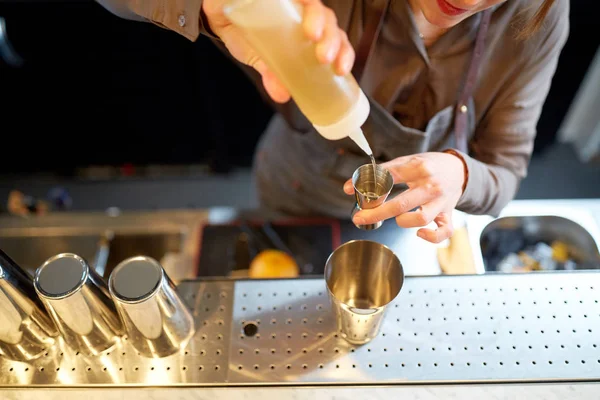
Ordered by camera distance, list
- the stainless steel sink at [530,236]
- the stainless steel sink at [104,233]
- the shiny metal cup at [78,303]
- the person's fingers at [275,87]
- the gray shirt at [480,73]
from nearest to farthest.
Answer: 1. the shiny metal cup at [78,303]
2. the person's fingers at [275,87]
3. the gray shirt at [480,73]
4. the stainless steel sink at [530,236]
5. the stainless steel sink at [104,233]

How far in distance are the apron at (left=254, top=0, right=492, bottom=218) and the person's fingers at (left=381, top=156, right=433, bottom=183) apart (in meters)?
0.28

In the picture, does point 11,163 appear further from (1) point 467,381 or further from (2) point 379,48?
(1) point 467,381

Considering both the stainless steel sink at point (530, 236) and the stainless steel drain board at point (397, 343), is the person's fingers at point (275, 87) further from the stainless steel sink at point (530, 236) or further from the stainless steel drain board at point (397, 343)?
the stainless steel sink at point (530, 236)

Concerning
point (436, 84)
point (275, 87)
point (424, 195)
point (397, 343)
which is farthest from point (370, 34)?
point (397, 343)

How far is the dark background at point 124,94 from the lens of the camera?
2510mm

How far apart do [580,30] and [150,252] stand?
2.38 meters

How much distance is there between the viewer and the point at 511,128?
4.63 feet

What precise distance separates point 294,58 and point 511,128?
0.79 m

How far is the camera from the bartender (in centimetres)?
112

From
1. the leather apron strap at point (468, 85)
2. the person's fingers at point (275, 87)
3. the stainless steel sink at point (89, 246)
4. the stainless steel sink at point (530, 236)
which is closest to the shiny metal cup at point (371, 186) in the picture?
the person's fingers at point (275, 87)

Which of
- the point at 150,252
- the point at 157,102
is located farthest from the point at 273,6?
the point at 157,102

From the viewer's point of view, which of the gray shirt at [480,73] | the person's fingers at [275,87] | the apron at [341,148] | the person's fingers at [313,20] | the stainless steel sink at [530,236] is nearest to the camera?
the person's fingers at [313,20]

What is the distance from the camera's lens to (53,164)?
11.1 feet

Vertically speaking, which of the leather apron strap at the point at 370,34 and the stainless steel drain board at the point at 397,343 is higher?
the leather apron strap at the point at 370,34
